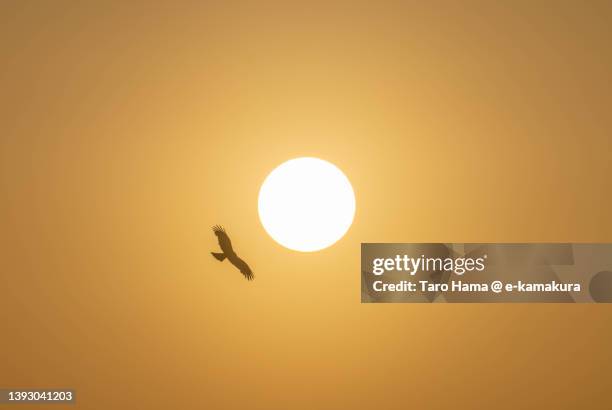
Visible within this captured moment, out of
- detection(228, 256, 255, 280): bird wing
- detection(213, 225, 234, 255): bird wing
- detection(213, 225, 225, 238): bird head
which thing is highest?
detection(213, 225, 225, 238): bird head

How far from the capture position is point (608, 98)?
178 centimetres

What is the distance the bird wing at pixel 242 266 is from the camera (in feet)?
5.70

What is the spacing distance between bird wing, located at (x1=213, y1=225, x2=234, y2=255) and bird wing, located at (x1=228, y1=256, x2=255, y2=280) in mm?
28

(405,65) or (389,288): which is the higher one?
(405,65)

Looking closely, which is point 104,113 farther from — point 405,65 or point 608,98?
point 608,98

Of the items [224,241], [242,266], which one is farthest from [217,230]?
[242,266]

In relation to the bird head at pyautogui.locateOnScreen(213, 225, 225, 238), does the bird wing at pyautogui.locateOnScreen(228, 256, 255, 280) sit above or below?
below

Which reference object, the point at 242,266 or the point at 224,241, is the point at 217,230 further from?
the point at 242,266

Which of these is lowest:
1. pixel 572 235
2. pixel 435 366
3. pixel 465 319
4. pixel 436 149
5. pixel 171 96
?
pixel 435 366

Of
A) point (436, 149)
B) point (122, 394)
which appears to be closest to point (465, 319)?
point (436, 149)

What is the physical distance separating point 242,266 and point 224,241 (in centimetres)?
10

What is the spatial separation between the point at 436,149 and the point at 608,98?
0.62 metres

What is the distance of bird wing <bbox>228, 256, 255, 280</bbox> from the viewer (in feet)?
5.70

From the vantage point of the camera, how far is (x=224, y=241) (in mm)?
1736
